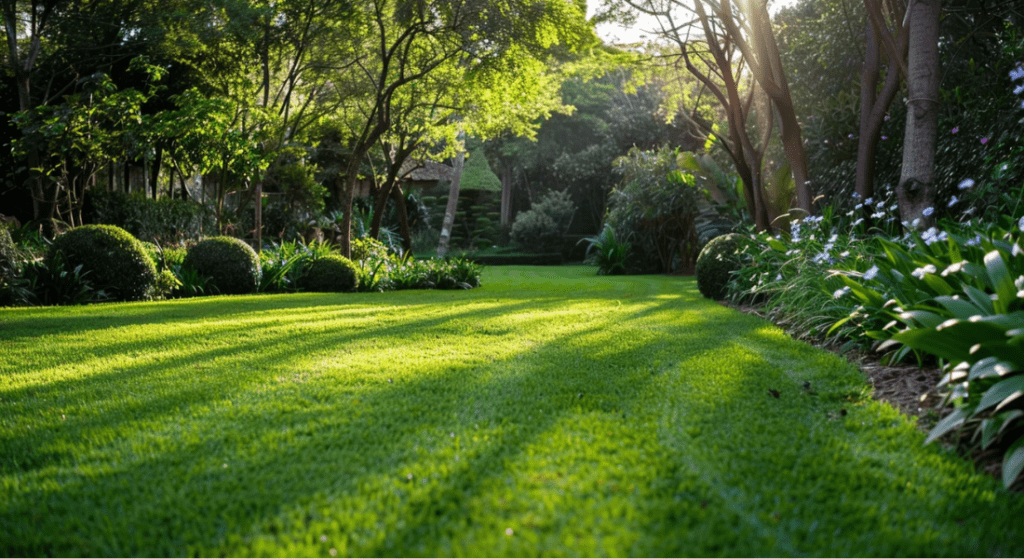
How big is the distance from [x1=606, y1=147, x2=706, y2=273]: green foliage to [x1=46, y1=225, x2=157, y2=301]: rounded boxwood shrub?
40.6 feet

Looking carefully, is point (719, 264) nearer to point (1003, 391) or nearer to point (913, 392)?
point (913, 392)

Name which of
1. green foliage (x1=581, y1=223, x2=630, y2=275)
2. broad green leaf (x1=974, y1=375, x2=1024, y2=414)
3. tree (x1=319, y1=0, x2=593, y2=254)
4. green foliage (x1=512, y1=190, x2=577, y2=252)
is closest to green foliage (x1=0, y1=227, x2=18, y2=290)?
tree (x1=319, y1=0, x2=593, y2=254)

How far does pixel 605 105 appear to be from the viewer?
3312 cm

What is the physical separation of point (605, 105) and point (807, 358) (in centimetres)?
3078

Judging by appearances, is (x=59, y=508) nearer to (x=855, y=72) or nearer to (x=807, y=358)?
(x=807, y=358)

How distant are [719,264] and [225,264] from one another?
7693mm

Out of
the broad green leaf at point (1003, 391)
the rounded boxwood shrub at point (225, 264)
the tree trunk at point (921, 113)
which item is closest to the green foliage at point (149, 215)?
the rounded boxwood shrub at point (225, 264)

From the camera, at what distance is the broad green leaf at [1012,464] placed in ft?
6.67

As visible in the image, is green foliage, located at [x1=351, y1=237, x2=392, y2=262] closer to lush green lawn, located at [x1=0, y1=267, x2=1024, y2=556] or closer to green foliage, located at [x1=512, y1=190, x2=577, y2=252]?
lush green lawn, located at [x1=0, y1=267, x2=1024, y2=556]

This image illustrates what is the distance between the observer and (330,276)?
10.9m

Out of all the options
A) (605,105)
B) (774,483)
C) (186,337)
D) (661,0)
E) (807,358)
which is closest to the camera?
(774,483)

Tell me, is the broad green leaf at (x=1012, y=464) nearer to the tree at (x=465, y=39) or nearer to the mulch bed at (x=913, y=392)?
the mulch bed at (x=913, y=392)

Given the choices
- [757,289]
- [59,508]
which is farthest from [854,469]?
[757,289]

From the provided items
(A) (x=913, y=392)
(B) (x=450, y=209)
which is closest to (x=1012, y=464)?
(A) (x=913, y=392)
